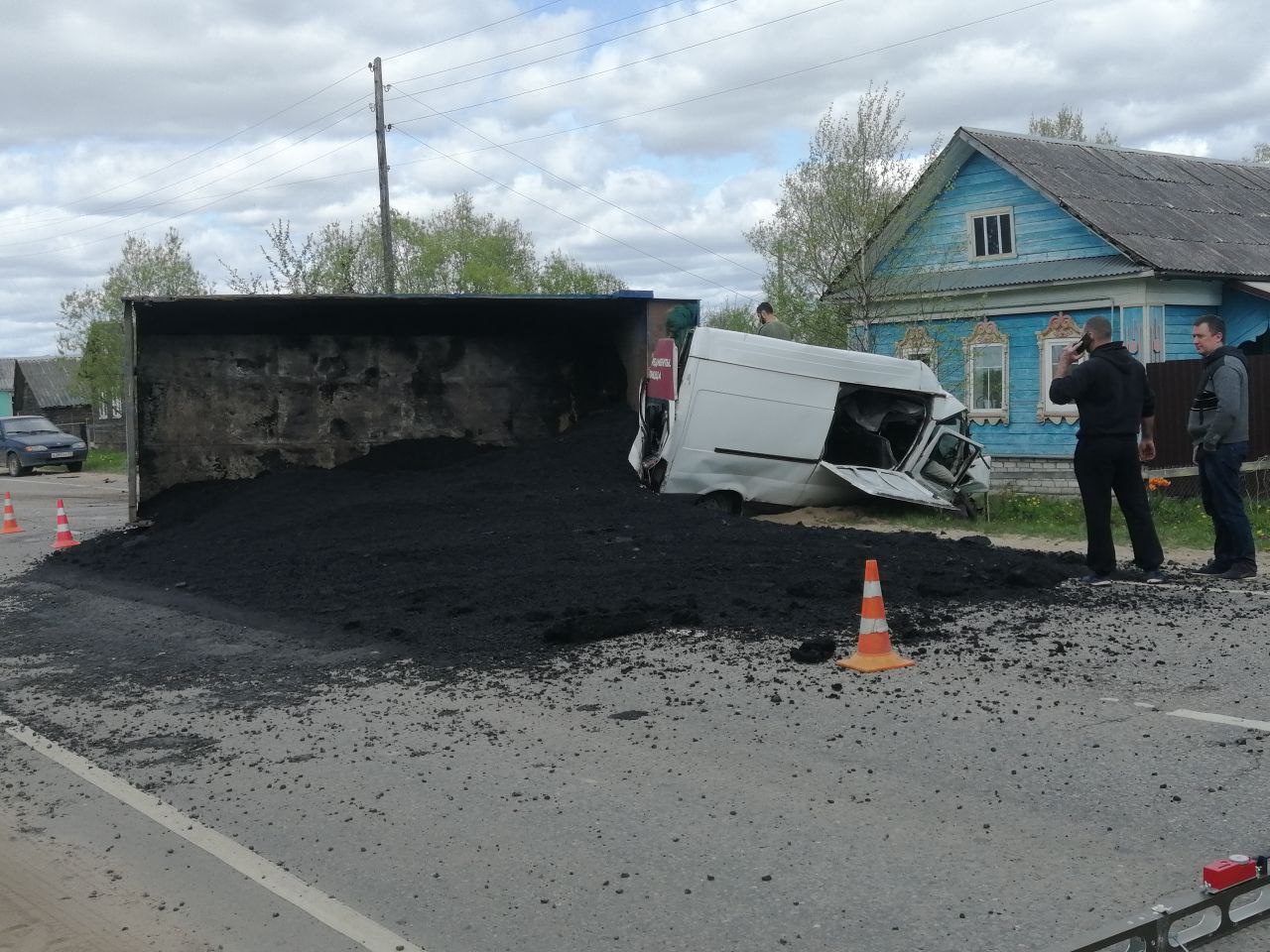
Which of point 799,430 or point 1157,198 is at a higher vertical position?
point 1157,198

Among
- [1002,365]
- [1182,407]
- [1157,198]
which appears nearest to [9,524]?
[1182,407]

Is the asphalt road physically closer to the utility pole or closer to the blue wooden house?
the blue wooden house

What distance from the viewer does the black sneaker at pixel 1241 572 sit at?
9.70 meters

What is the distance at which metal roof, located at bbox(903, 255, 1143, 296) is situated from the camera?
2225 centimetres

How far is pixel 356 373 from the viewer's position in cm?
1590

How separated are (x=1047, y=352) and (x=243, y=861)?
21654mm

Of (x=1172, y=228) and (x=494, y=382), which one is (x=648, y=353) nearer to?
(x=494, y=382)

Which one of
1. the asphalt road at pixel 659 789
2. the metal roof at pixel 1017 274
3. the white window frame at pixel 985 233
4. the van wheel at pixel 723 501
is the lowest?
the asphalt road at pixel 659 789

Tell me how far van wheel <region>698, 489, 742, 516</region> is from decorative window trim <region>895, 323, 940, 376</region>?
10825 millimetres

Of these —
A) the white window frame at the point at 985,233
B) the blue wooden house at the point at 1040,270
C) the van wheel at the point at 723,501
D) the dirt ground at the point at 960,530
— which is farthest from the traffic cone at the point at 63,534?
the white window frame at the point at 985,233

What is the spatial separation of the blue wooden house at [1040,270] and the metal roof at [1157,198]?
5cm

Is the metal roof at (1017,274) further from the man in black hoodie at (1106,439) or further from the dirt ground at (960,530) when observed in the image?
the man in black hoodie at (1106,439)

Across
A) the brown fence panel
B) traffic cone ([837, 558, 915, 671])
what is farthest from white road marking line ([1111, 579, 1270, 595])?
the brown fence panel

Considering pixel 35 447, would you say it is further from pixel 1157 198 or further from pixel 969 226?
pixel 1157 198
